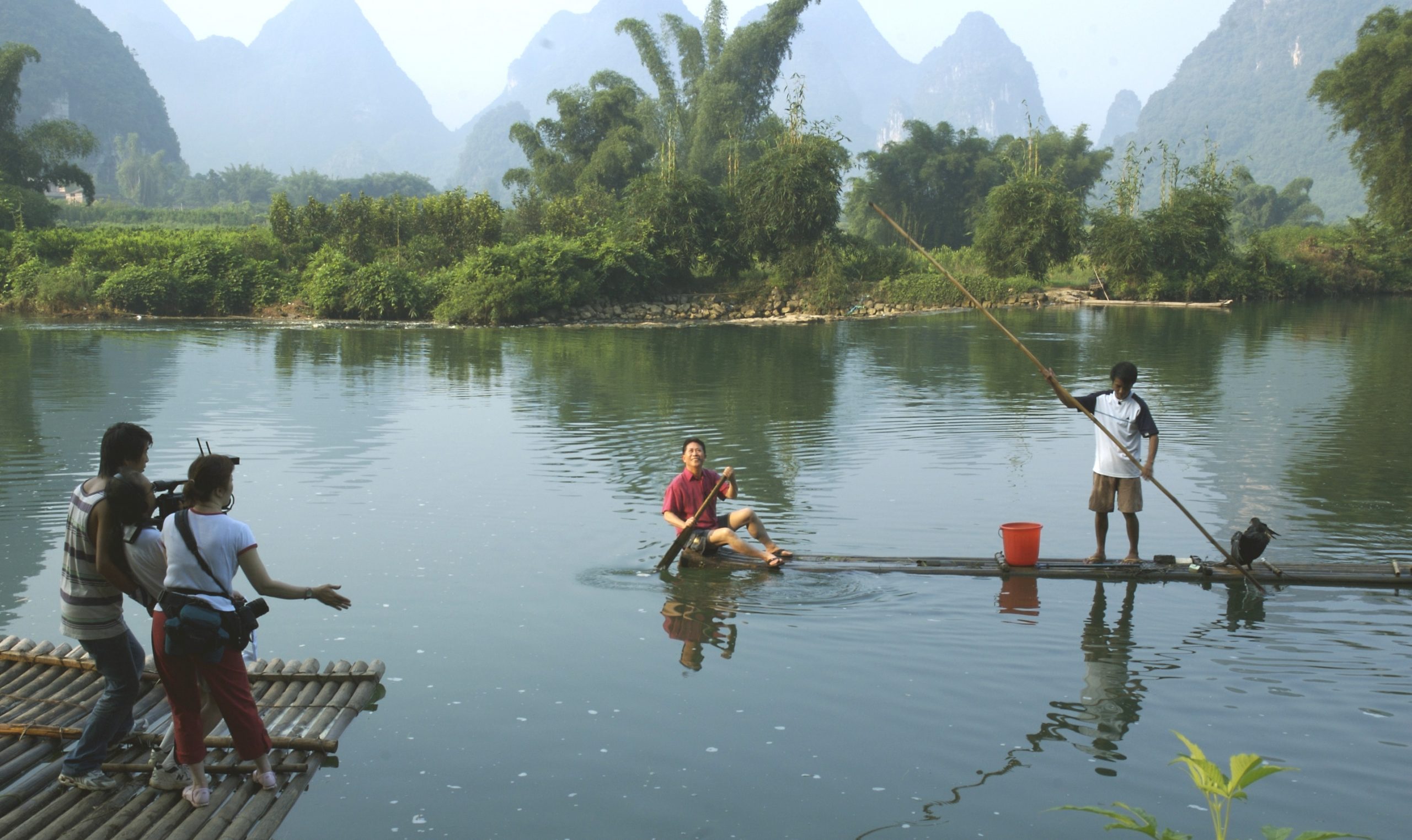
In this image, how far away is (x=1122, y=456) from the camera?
747 centimetres

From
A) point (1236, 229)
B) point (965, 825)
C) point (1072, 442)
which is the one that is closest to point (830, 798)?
point (965, 825)

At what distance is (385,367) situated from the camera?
2125cm

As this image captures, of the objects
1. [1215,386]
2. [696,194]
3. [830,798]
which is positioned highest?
[696,194]

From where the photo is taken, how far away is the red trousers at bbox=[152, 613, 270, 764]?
4.15m

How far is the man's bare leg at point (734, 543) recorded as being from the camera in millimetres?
7660

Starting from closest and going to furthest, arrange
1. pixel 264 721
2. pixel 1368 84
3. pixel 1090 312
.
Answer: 1. pixel 264 721
2. pixel 1090 312
3. pixel 1368 84

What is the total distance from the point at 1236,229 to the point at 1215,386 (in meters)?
62.6

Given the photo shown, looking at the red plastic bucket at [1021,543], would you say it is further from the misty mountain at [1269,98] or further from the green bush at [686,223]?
the misty mountain at [1269,98]

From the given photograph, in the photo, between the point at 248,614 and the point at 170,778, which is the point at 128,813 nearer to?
the point at 170,778

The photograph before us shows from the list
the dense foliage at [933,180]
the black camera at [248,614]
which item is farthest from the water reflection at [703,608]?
the dense foliage at [933,180]

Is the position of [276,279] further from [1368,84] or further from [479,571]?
[1368,84]

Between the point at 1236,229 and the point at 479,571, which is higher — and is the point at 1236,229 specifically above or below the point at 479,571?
above

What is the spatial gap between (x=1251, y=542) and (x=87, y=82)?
434 feet

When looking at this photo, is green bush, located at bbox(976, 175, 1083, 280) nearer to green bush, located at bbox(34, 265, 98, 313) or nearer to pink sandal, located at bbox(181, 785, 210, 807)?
green bush, located at bbox(34, 265, 98, 313)
